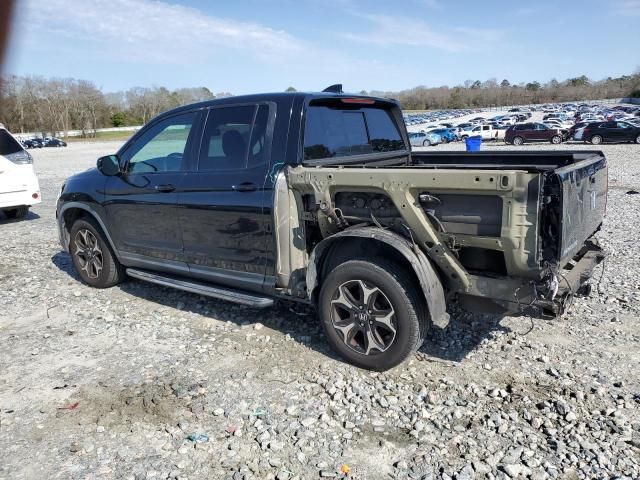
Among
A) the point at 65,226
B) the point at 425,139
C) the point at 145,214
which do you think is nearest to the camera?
the point at 145,214

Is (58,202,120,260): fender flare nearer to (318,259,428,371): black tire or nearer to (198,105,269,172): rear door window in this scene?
(198,105,269,172): rear door window

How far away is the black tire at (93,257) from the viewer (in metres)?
5.86

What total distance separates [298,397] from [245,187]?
5.71 feet

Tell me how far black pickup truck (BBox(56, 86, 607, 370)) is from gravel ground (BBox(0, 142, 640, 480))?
16.1 inches

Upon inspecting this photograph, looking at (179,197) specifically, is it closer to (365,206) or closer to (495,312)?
(365,206)

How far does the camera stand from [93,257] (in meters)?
6.00

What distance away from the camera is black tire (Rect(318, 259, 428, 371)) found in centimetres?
369

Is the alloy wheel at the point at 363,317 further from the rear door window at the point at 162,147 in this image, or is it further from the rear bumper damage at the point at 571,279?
the rear door window at the point at 162,147

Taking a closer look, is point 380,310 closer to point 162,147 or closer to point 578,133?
point 162,147

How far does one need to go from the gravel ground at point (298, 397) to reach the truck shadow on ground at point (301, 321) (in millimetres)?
20

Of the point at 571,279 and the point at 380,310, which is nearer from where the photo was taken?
the point at 571,279

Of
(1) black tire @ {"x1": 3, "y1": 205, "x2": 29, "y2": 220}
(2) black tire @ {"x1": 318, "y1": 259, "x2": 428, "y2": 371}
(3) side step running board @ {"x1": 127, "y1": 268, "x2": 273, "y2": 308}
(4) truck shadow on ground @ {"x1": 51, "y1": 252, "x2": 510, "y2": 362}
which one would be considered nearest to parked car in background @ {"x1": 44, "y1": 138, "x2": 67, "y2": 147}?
(1) black tire @ {"x1": 3, "y1": 205, "x2": 29, "y2": 220}

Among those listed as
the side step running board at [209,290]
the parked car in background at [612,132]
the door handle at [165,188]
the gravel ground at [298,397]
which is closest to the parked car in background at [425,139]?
the parked car in background at [612,132]

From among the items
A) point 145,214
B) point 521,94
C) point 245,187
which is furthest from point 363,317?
point 521,94
